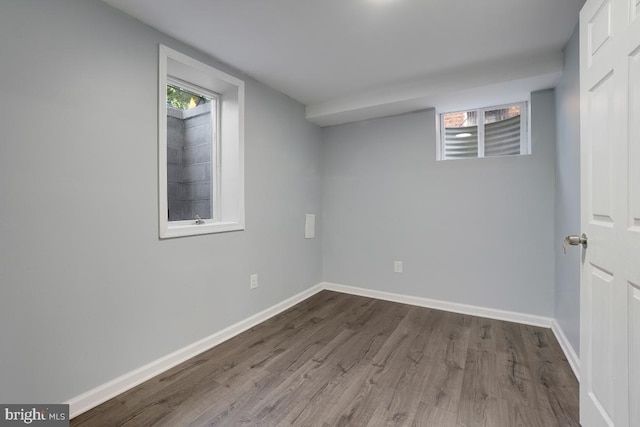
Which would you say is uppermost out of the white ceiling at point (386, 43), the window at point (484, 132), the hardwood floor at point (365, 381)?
the white ceiling at point (386, 43)

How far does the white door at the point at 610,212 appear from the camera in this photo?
0.98 m

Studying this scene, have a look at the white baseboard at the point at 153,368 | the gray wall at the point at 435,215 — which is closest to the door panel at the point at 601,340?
the gray wall at the point at 435,215

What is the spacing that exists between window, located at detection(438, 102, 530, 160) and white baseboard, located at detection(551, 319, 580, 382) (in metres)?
1.58

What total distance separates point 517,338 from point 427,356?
878 millimetres

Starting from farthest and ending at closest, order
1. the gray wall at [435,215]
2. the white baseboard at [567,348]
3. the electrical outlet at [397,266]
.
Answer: the electrical outlet at [397,266] < the gray wall at [435,215] < the white baseboard at [567,348]

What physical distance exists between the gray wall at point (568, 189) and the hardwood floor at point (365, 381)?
0.33m

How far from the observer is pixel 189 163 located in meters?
2.37

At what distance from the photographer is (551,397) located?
62.7 inches

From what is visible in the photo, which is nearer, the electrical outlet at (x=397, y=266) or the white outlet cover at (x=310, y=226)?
the electrical outlet at (x=397, y=266)

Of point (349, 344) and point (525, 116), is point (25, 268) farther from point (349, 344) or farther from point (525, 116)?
point (525, 116)

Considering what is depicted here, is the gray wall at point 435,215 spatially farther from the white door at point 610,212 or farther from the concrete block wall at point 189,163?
the concrete block wall at point 189,163

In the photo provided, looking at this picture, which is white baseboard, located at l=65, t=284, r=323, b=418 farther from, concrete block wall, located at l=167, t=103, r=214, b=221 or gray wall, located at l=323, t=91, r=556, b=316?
gray wall, located at l=323, t=91, r=556, b=316

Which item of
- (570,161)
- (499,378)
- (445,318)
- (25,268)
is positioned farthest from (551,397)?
(25,268)

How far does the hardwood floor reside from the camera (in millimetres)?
1462
